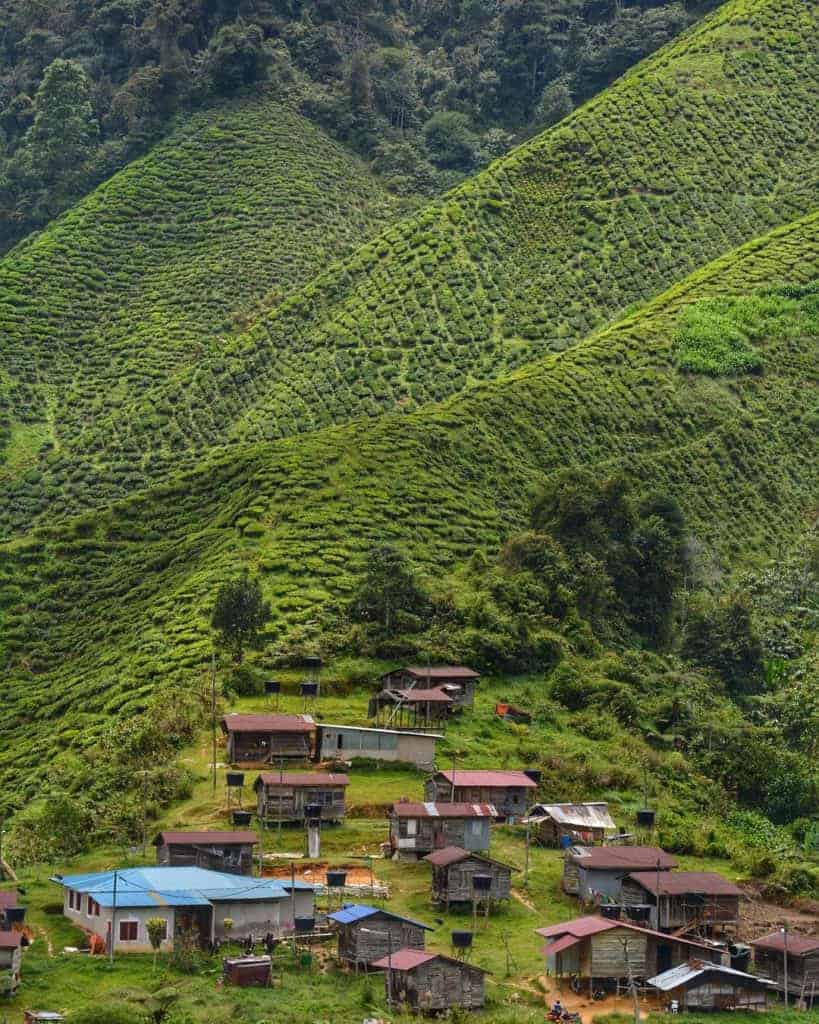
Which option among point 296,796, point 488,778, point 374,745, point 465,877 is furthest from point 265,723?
point 465,877

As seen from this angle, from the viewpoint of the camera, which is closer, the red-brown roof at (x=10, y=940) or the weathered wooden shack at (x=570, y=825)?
the red-brown roof at (x=10, y=940)

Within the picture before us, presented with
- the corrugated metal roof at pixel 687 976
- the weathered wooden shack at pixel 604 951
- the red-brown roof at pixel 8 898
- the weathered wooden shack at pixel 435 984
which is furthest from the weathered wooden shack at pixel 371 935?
the red-brown roof at pixel 8 898

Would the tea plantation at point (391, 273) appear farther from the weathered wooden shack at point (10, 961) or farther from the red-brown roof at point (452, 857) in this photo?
the weathered wooden shack at point (10, 961)

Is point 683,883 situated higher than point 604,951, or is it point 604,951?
point 683,883

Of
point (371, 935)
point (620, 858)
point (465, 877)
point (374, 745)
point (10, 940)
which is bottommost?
point (10, 940)

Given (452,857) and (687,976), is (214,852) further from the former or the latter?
(687,976)

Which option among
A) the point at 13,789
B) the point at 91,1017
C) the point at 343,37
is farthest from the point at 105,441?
the point at 91,1017

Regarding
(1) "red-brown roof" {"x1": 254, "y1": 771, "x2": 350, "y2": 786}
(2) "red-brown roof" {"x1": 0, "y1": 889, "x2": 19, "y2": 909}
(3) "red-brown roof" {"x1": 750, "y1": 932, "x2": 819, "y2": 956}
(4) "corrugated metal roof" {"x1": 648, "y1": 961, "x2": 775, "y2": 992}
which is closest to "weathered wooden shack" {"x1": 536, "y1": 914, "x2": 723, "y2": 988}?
(4) "corrugated metal roof" {"x1": 648, "y1": 961, "x2": 775, "y2": 992}
